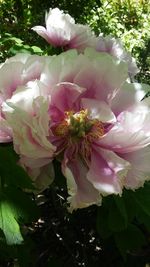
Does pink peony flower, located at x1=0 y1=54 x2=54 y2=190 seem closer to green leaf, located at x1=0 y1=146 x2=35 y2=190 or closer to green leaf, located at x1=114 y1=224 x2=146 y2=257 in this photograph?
green leaf, located at x1=0 y1=146 x2=35 y2=190

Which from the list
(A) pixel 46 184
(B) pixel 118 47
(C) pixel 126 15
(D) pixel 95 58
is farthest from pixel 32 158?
(C) pixel 126 15

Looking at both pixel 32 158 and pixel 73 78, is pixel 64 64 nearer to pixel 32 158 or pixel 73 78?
pixel 73 78

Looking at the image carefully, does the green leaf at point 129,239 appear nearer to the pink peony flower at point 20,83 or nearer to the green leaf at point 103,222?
the green leaf at point 103,222

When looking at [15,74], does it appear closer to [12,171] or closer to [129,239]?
[12,171]

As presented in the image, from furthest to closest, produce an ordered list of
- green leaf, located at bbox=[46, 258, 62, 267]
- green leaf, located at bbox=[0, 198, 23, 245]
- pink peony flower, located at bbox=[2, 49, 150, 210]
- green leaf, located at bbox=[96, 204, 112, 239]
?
green leaf, located at bbox=[46, 258, 62, 267] < green leaf, located at bbox=[96, 204, 112, 239] < green leaf, located at bbox=[0, 198, 23, 245] < pink peony flower, located at bbox=[2, 49, 150, 210]

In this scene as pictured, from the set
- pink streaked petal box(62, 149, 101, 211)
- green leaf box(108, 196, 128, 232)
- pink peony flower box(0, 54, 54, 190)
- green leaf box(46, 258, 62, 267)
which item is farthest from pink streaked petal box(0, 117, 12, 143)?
green leaf box(46, 258, 62, 267)

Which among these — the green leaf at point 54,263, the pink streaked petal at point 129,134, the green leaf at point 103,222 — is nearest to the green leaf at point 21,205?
the green leaf at point 103,222
